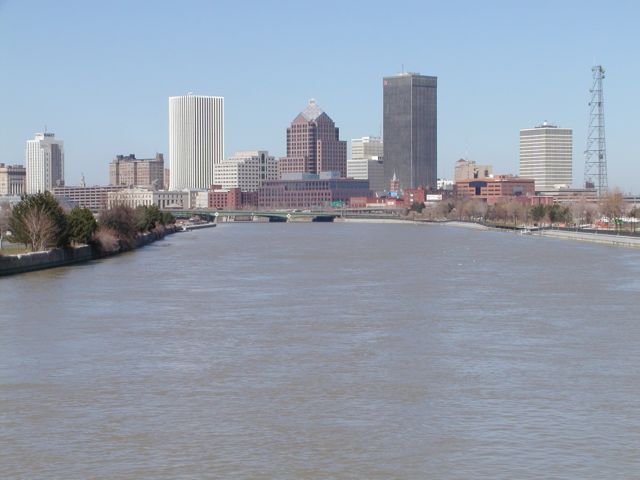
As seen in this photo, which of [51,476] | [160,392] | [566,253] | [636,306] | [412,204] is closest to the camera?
[51,476]

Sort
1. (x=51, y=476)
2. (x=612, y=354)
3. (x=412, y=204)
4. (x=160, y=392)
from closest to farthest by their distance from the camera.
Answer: (x=51, y=476) → (x=160, y=392) → (x=612, y=354) → (x=412, y=204)

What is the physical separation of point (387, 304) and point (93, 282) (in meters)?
12.6

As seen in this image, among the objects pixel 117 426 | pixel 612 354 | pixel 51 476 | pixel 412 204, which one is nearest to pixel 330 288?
pixel 612 354

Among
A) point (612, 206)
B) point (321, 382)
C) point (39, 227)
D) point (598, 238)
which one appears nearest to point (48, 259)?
point (39, 227)

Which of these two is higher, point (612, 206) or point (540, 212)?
point (612, 206)

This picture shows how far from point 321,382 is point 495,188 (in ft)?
572

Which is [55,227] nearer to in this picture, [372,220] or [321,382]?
[321,382]

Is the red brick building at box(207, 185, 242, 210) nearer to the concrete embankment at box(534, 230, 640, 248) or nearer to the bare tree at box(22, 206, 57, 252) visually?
the concrete embankment at box(534, 230, 640, 248)

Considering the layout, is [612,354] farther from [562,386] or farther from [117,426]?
[117,426]

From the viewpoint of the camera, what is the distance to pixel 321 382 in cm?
1753

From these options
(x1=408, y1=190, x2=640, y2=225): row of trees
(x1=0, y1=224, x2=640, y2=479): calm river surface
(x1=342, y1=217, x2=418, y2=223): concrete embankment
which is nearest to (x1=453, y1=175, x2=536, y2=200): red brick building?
(x1=408, y1=190, x2=640, y2=225): row of trees

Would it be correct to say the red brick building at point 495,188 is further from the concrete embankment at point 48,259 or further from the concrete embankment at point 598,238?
the concrete embankment at point 48,259

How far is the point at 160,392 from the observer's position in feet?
55.5

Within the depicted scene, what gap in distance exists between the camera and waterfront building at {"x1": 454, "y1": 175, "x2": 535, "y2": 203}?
615ft
